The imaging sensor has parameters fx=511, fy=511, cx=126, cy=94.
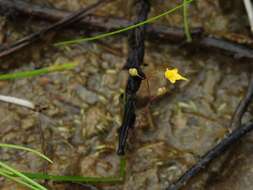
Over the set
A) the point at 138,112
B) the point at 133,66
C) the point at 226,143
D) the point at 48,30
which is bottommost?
the point at 226,143

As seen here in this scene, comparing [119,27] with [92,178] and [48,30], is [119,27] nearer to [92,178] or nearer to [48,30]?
[48,30]

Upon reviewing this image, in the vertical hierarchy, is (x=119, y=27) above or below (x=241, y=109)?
above

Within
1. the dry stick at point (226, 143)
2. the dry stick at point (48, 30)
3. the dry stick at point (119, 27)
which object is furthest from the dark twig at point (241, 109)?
the dry stick at point (48, 30)

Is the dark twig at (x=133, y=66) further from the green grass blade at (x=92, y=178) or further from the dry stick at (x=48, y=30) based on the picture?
the dry stick at (x=48, y=30)

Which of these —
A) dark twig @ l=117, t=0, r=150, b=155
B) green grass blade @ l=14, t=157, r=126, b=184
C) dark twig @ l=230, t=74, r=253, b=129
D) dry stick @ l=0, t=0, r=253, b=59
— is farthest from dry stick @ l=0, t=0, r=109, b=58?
dark twig @ l=230, t=74, r=253, b=129

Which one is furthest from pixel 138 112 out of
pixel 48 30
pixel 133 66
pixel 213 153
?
pixel 48 30

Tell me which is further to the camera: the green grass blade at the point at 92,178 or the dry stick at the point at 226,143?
the dry stick at the point at 226,143

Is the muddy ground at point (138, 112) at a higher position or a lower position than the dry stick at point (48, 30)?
lower
